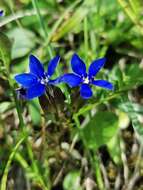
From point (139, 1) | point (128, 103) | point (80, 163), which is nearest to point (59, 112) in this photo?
point (128, 103)

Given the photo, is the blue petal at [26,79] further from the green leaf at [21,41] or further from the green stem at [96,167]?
the green leaf at [21,41]

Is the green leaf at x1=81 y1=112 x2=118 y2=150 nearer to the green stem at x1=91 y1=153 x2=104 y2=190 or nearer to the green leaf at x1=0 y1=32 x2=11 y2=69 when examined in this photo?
the green stem at x1=91 y1=153 x2=104 y2=190

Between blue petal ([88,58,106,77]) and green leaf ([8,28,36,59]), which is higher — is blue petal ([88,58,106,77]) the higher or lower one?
the lower one

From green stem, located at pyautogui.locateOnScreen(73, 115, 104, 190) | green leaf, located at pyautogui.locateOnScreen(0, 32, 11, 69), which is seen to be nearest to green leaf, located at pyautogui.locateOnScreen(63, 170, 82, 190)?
green stem, located at pyautogui.locateOnScreen(73, 115, 104, 190)

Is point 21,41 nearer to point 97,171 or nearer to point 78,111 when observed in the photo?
point 78,111

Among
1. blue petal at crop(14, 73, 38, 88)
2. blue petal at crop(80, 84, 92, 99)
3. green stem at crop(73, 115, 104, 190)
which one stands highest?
blue petal at crop(14, 73, 38, 88)

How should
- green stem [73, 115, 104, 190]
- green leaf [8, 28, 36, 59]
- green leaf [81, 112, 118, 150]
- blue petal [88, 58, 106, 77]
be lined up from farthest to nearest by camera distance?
green leaf [8, 28, 36, 59] < green leaf [81, 112, 118, 150] < green stem [73, 115, 104, 190] < blue petal [88, 58, 106, 77]

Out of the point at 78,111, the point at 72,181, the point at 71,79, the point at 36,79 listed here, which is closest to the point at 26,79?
the point at 36,79

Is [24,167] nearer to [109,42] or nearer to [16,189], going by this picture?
[16,189]
